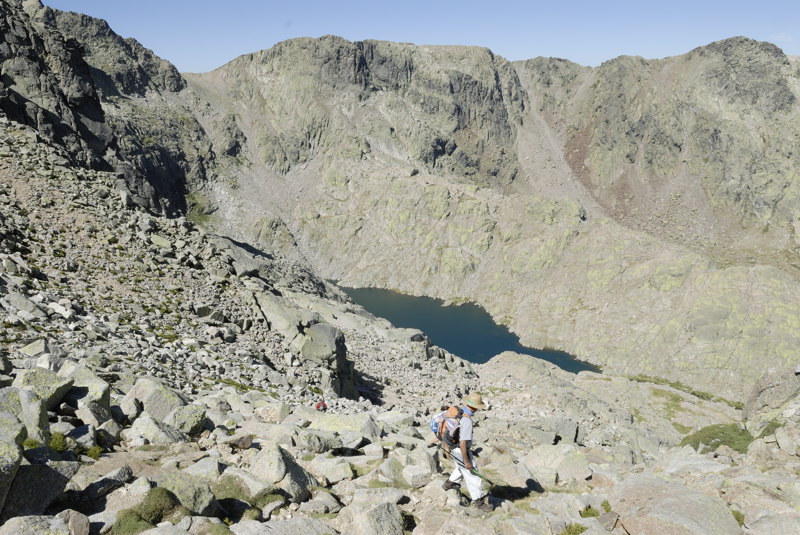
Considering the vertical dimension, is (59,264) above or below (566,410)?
above

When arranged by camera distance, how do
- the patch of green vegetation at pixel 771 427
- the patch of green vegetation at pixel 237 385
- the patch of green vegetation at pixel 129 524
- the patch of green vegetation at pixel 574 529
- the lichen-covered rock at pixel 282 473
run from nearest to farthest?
the patch of green vegetation at pixel 129 524, the lichen-covered rock at pixel 282 473, the patch of green vegetation at pixel 574 529, the patch of green vegetation at pixel 237 385, the patch of green vegetation at pixel 771 427

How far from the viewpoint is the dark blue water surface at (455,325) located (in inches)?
5433

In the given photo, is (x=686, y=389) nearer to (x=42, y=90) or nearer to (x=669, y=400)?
(x=669, y=400)

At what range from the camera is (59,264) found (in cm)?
3303

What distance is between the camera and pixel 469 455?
578 inches

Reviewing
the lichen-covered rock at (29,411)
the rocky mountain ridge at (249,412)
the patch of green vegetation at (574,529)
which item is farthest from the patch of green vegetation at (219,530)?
the patch of green vegetation at (574,529)

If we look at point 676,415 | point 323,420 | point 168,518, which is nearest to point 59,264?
point 323,420

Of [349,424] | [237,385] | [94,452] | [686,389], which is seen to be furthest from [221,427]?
[686,389]

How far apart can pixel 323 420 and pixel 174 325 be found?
16776mm

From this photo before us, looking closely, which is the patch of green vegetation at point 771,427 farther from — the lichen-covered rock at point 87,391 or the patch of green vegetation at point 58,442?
the patch of green vegetation at point 58,442

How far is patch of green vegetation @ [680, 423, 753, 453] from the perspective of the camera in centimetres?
3534

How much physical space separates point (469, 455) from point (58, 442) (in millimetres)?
11309

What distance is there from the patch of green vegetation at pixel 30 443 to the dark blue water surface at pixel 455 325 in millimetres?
124323

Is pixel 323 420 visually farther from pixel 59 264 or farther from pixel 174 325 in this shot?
pixel 59 264
